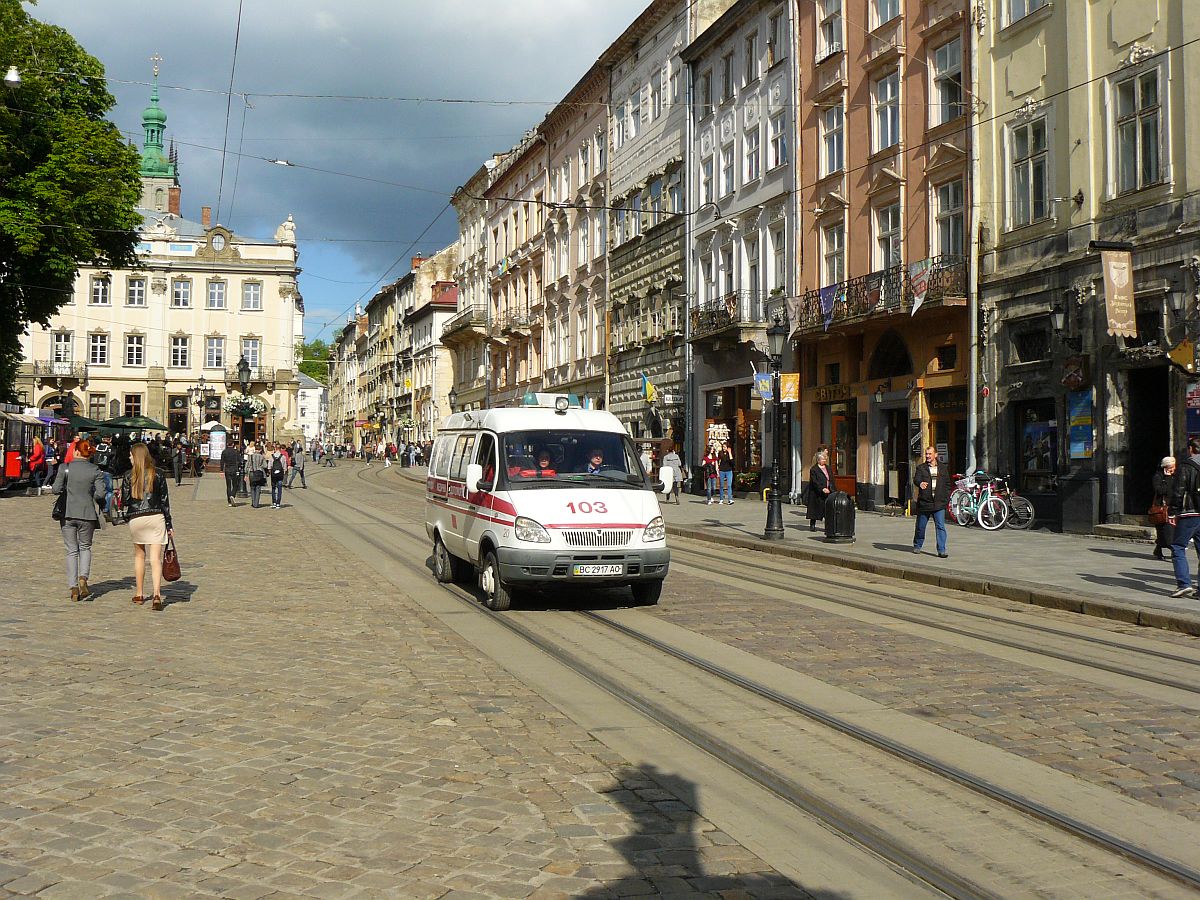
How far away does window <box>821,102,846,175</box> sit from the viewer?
29141 mm

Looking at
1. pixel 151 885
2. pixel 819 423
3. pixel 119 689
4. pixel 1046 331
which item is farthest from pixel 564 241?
pixel 151 885

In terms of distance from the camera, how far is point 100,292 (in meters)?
75.8

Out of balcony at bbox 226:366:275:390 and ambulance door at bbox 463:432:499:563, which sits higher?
balcony at bbox 226:366:275:390

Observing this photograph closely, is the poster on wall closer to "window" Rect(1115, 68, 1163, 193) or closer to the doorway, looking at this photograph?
the doorway

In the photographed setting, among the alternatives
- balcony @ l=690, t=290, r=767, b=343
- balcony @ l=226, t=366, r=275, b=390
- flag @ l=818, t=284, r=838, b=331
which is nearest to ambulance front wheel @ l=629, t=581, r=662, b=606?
flag @ l=818, t=284, r=838, b=331

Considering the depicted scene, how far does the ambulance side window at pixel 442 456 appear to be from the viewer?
1427 centimetres

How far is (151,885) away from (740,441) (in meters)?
30.9

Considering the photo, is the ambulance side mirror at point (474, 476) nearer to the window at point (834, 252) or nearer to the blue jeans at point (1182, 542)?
the blue jeans at point (1182, 542)

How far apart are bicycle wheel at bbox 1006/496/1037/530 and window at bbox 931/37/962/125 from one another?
8657mm

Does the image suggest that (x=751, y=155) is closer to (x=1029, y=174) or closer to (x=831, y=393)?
(x=831, y=393)

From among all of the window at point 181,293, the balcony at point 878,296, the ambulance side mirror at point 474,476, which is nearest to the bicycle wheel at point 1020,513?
the balcony at point 878,296

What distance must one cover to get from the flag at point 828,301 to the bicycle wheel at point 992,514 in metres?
7.09

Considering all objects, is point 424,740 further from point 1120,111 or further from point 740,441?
point 740,441

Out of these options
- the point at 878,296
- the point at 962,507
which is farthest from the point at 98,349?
the point at 962,507
